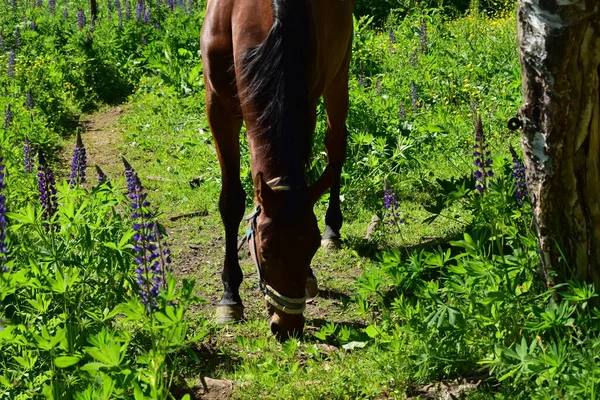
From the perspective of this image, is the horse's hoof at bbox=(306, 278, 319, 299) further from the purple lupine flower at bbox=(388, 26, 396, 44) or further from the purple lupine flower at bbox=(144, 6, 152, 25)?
the purple lupine flower at bbox=(144, 6, 152, 25)

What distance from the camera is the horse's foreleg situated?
6336mm

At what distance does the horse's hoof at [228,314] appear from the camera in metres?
4.87

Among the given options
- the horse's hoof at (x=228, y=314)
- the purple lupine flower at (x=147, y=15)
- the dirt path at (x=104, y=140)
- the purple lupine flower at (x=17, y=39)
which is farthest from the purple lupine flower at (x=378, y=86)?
the purple lupine flower at (x=17, y=39)

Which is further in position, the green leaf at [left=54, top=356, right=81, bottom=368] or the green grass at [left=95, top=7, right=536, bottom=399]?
the green grass at [left=95, top=7, right=536, bottom=399]

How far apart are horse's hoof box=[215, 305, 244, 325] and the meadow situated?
0.11 meters

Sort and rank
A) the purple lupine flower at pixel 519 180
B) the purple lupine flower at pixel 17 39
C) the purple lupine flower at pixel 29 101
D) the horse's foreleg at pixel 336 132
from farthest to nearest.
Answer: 1. the purple lupine flower at pixel 17 39
2. the purple lupine flower at pixel 29 101
3. the horse's foreleg at pixel 336 132
4. the purple lupine flower at pixel 519 180

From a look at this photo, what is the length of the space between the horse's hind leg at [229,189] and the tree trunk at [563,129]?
1.95 metres

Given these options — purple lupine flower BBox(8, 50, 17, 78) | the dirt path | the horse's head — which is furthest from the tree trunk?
purple lupine flower BBox(8, 50, 17, 78)

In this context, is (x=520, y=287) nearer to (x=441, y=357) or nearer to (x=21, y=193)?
(x=441, y=357)

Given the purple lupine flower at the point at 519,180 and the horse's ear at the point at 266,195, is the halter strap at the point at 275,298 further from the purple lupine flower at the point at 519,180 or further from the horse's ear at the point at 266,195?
the purple lupine flower at the point at 519,180

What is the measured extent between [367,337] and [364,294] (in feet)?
0.66

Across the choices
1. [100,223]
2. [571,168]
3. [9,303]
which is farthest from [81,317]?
[571,168]

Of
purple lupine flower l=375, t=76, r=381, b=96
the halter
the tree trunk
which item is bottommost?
purple lupine flower l=375, t=76, r=381, b=96

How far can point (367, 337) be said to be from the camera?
3.78 m
